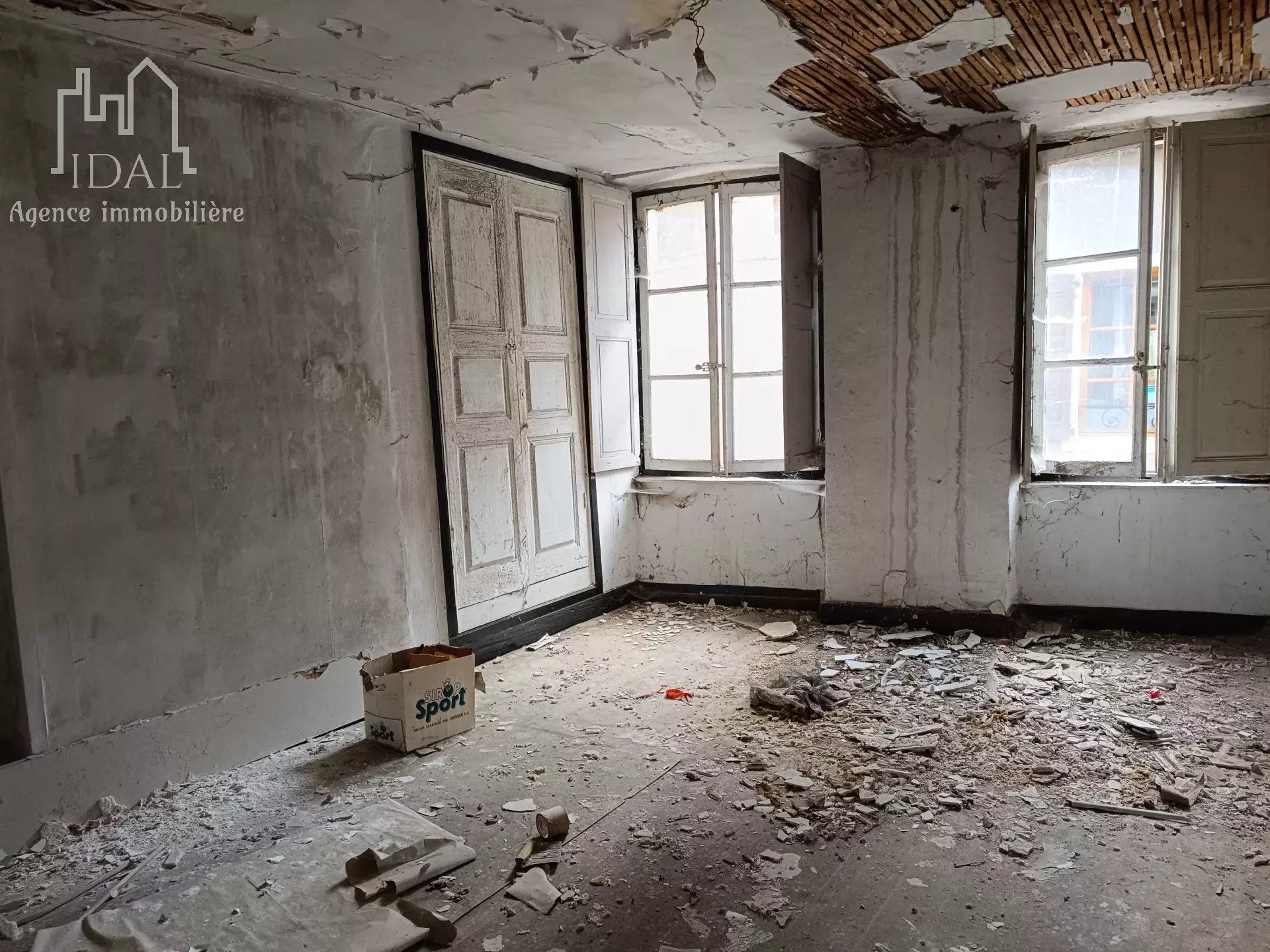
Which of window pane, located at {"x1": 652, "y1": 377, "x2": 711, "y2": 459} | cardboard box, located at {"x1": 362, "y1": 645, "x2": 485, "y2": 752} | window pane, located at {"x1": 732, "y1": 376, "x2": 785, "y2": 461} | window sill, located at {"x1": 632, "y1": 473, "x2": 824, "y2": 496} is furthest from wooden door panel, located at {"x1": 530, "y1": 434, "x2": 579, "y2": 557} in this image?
cardboard box, located at {"x1": 362, "y1": 645, "x2": 485, "y2": 752}

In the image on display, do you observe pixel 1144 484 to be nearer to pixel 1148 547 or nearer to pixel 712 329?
pixel 1148 547

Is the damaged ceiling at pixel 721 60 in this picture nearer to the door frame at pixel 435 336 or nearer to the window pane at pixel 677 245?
the door frame at pixel 435 336

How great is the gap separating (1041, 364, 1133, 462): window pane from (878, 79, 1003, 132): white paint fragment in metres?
1.25

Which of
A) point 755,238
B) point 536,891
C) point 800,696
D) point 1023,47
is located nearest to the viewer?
point 536,891

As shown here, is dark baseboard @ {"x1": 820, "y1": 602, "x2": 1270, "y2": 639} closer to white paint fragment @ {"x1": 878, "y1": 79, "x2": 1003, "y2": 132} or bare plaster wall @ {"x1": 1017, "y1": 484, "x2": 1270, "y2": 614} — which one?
bare plaster wall @ {"x1": 1017, "y1": 484, "x2": 1270, "y2": 614}

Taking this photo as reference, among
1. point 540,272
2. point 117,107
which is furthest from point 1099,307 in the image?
point 117,107

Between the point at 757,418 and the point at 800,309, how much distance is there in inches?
29.3

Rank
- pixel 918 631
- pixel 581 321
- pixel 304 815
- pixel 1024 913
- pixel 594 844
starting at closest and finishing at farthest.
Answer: pixel 1024 913 < pixel 594 844 < pixel 304 815 < pixel 918 631 < pixel 581 321

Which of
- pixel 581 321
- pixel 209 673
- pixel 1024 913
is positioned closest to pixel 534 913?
pixel 1024 913

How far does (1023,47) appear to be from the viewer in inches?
118

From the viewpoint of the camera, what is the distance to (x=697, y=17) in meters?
2.68

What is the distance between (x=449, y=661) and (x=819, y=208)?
9.71 feet

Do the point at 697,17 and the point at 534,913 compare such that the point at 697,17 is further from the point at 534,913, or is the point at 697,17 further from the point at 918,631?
the point at 918,631

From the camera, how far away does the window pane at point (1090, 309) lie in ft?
13.2
